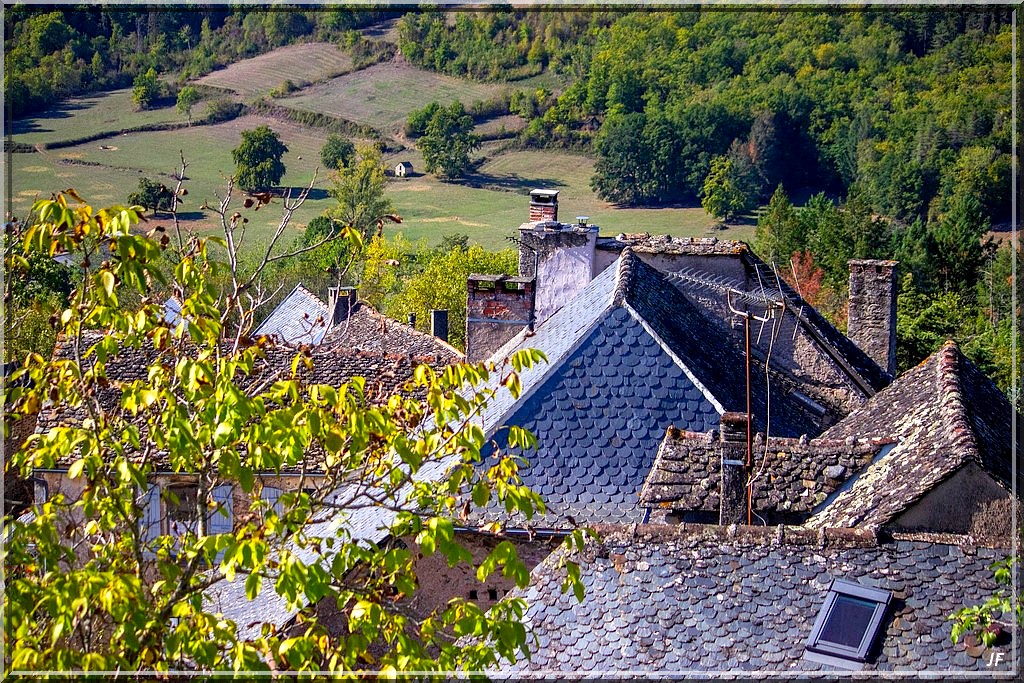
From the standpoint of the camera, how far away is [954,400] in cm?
1338

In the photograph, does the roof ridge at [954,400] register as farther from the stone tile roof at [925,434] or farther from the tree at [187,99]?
the tree at [187,99]

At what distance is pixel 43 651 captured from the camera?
783cm

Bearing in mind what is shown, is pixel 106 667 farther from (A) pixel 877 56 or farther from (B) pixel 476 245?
(A) pixel 877 56

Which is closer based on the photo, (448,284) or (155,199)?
(155,199)

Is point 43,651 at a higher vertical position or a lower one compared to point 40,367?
lower

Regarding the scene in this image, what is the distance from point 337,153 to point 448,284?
15.1 meters

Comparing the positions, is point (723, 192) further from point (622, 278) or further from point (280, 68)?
point (622, 278)

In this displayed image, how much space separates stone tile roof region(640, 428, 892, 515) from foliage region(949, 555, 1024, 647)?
2.71 meters

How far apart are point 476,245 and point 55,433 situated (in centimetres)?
5488

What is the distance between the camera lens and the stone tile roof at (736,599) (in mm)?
9688

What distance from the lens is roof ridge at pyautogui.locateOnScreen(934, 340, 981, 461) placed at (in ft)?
39.4

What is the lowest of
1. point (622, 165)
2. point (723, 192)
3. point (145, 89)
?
point (723, 192)

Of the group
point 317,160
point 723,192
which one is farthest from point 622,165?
point 317,160

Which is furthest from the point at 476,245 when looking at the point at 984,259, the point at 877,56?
the point at 877,56
